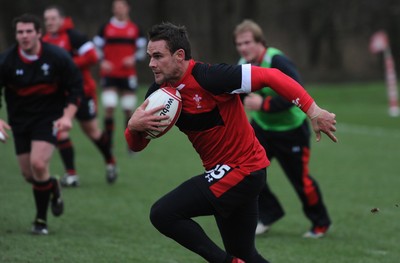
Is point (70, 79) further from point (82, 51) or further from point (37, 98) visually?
point (82, 51)

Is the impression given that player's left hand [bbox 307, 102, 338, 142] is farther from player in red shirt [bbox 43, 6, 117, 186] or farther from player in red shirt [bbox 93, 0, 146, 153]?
player in red shirt [bbox 93, 0, 146, 153]

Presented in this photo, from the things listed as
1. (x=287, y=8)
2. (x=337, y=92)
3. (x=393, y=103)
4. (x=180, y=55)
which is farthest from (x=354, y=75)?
(x=180, y=55)

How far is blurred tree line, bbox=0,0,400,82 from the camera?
3784 cm

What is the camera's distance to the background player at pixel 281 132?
24.6ft

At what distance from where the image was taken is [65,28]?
35.3ft

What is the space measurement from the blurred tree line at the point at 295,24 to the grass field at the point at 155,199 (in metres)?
22.3

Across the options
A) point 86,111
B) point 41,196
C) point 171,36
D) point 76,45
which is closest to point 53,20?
point 76,45

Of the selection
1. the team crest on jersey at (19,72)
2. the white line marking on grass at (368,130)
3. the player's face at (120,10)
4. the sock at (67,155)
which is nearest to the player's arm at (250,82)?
the team crest on jersey at (19,72)

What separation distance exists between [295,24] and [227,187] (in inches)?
1435

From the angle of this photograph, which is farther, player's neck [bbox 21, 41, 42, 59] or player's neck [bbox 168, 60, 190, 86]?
player's neck [bbox 21, 41, 42, 59]

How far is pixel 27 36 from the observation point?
7.23 m

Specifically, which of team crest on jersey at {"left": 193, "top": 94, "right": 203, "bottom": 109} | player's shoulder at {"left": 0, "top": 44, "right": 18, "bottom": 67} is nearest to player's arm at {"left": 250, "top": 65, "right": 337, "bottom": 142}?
team crest on jersey at {"left": 193, "top": 94, "right": 203, "bottom": 109}

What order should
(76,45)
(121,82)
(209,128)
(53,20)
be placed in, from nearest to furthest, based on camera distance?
1. (209,128)
2. (53,20)
3. (76,45)
4. (121,82)

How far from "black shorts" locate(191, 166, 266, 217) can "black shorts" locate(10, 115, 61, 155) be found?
279cm
